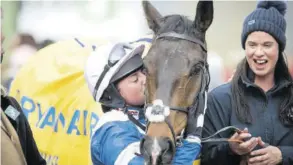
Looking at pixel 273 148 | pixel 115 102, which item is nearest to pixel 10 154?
pixel 115 102

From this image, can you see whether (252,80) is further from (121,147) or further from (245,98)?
(121,147)

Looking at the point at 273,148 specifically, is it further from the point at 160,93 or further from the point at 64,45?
the point at 64,45

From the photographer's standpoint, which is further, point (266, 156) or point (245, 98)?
point (245, 98)

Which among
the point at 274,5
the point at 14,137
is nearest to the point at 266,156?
the point at 274,5

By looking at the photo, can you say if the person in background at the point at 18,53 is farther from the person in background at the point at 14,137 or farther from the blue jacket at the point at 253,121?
the blue jacket at the point at 253,121

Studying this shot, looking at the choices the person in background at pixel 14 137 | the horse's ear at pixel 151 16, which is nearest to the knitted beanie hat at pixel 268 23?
the horse's ear at pixel 151 16

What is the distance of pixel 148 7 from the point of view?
3.05 metres

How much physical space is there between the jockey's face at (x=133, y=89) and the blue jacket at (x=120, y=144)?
70 mm

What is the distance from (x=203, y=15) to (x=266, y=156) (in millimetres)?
845

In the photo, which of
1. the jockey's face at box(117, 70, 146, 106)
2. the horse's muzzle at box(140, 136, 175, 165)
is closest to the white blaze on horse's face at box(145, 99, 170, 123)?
the horse's muzzle at box(140, 136, 175, 165)

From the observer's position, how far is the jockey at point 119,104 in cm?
273

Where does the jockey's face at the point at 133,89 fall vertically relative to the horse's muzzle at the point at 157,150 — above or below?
above

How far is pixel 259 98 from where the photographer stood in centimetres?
329

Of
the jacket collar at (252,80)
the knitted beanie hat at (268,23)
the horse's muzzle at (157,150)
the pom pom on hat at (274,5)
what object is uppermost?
the pom pom on hat at (274,5)
